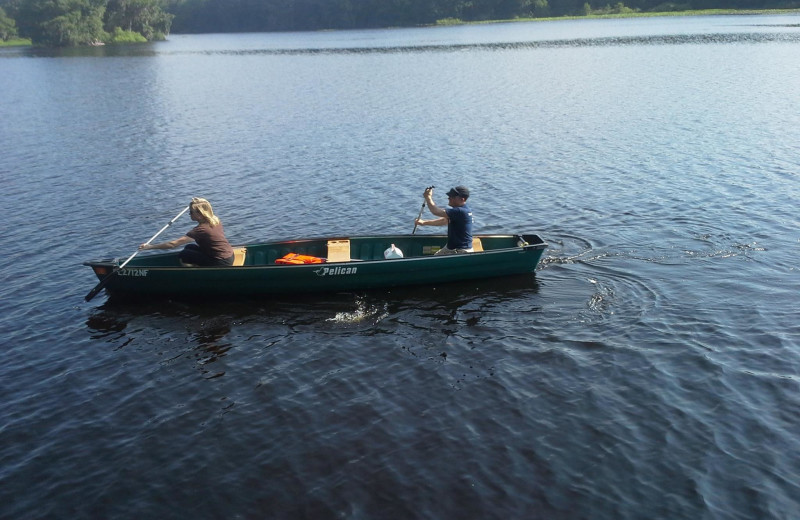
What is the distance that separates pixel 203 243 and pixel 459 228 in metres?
6.58

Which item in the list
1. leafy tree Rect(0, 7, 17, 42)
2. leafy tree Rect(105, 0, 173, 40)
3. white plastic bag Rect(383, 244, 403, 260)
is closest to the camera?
white plastic bag Rect(383, 244, 403, 260)

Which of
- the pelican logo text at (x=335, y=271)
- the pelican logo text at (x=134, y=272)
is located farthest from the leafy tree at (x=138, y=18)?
the pelican logo text at (x=335, y=271)

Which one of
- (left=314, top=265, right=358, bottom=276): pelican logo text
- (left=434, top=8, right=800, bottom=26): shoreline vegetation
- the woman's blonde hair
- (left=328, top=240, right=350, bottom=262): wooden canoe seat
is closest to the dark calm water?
(left=314, top=265, right=358, bottom=276): pelican logo text

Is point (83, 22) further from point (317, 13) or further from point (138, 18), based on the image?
point (317, 13)

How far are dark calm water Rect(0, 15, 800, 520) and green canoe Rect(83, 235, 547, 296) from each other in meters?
0.42

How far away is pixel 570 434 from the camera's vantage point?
1284cm

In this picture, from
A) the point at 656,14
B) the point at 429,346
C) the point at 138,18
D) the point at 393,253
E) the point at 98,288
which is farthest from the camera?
the point at 138,18

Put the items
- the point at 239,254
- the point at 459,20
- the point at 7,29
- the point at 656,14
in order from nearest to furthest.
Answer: the point at 239,254 → the point at 656,14 → the point at 7,29 → the point at 459,20

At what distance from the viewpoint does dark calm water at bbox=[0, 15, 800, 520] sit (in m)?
11.8

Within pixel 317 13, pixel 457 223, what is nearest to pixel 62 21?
pixel 317 13

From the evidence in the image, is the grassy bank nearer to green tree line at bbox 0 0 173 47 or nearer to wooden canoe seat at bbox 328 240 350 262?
green tree line at bbox 0 0 173 47

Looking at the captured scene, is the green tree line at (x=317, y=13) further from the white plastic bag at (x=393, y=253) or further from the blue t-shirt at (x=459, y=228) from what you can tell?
the white plastic bag at (x=393, y=253)

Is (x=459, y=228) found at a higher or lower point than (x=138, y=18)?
lower

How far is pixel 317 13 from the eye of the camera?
192 metres
